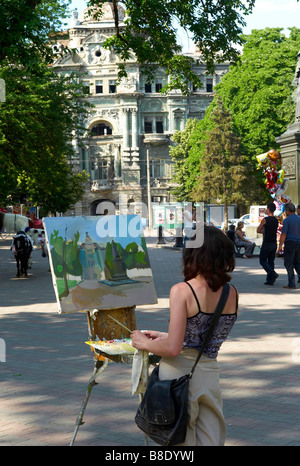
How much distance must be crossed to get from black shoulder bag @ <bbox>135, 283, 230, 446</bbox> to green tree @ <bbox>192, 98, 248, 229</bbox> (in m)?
52.0

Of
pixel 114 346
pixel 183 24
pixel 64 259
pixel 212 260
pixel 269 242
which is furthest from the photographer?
pixel 183 24

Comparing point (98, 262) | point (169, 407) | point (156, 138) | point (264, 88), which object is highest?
point (264, 88)

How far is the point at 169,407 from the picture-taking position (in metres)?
3.91

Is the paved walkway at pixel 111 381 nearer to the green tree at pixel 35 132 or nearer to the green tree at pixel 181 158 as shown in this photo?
the green tree at pixel 35 132

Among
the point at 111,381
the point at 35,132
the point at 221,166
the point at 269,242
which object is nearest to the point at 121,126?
the point at 221,166

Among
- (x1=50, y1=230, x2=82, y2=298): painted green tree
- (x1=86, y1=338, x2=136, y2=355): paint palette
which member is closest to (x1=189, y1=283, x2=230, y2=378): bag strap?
(x1=86, y1=338, x2=136, y2=355): paint palette

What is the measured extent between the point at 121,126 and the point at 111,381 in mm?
72132

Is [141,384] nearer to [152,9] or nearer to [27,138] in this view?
[152,9]

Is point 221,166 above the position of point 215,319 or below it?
above

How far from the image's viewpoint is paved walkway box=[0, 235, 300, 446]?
226 inches

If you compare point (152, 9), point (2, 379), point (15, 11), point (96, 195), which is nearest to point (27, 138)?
point (152, 9)

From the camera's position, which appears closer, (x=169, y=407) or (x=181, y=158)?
(x=169, y=407)

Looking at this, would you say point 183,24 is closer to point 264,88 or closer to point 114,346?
point 114,346

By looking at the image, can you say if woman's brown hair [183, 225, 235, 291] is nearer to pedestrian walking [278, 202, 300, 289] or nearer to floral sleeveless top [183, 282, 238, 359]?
floral sleeveless top [183, 282, 238, 359]
